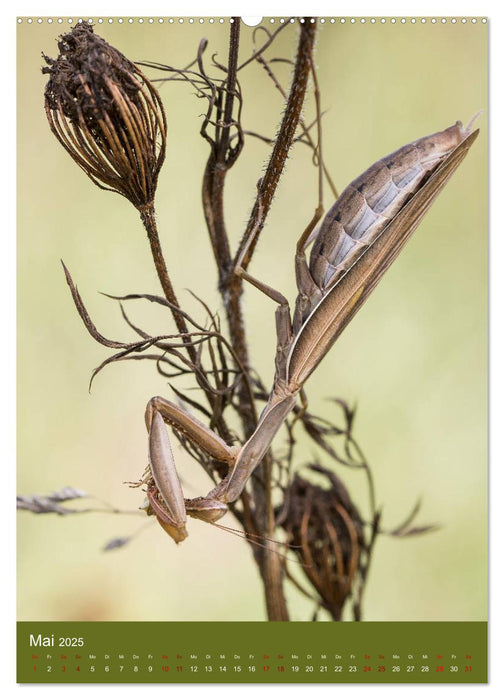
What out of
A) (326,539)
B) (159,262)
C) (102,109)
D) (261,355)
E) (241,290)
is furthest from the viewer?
(261,355)

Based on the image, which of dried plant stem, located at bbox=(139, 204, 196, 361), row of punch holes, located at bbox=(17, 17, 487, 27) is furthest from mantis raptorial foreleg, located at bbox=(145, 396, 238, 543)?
row of punch holes, located at bbox=(17, 17, 487, 27)

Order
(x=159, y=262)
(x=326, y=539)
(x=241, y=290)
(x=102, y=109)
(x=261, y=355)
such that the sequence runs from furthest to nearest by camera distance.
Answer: (x=261, y=355), (x=326, y=539), (x=241, y=290), (x=159, y=262), (x=102, y=109)

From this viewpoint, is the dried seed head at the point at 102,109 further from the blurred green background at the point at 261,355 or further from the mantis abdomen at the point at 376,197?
the blurred green background at the point at 261,355

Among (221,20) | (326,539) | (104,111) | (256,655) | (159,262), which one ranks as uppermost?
(221,20)

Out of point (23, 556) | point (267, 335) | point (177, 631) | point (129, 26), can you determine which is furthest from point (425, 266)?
point (23, 556)

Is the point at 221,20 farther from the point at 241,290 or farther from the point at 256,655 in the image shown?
the point at 256,655

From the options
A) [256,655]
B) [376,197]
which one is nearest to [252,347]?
[376,197]

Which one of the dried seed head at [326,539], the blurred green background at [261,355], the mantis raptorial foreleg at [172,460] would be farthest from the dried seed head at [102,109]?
the dried seed head at [326,539]
